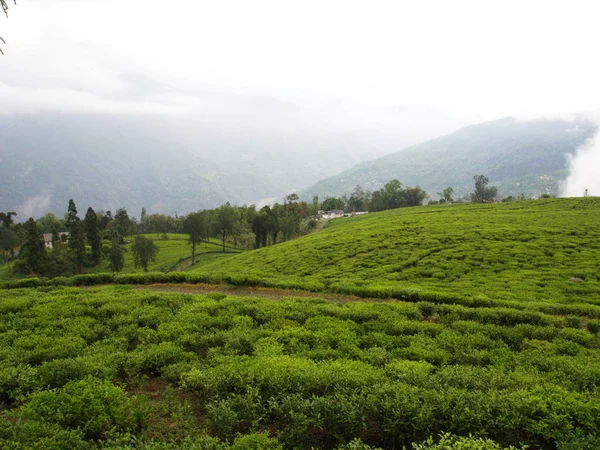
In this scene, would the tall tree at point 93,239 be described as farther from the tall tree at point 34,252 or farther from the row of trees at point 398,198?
the row of trees at point 398,198

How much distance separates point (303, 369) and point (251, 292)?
38.3 feet

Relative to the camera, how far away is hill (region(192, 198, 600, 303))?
21391 mm

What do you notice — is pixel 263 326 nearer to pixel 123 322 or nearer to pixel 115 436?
pixel 123 322

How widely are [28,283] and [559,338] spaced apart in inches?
1175

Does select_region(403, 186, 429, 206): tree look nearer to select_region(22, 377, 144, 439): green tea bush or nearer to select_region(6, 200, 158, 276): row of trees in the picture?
select_region(6, 200, 158, 276): row of trees

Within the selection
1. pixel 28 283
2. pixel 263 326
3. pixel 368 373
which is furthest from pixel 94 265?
pixel 368 373

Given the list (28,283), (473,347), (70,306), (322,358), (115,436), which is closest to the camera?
(115,436)


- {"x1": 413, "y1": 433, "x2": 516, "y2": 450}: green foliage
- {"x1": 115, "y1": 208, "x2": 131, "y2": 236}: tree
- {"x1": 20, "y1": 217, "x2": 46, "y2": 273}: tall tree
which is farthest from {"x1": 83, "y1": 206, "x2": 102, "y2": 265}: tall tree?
{"x1": 413, "y1": 433, "x2": 516, "y2": 450}: green foliage

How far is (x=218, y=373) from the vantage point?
9.29m

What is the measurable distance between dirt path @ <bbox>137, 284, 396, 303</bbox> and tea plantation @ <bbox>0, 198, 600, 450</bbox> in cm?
29

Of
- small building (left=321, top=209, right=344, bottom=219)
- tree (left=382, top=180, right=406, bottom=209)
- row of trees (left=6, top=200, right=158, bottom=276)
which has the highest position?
tree (left=382, top=180, right=406, bottom=209)

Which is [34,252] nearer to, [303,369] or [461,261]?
[461,261]

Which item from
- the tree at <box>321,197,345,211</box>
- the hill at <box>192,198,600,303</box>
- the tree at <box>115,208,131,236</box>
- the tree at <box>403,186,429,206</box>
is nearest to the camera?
the hill at <box>192,198,600,303</box>

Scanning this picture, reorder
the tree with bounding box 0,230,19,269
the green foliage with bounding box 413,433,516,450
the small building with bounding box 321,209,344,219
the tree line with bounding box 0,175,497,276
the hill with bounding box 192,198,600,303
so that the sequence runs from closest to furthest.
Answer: the green foliage with bounding box 413,433,516,450
the hill with bounding box 192,198,600,303
the tree line with bounding box 0,175,497,276
the tree with bounding box 0,230,19,269
the small building with bounding box 321,209,344,219
